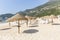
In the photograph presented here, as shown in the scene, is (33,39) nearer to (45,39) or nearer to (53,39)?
(45,39)

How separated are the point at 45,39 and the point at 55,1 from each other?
164 ft

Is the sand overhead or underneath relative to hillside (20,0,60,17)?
underneath

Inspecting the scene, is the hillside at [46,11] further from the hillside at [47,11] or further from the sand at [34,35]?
the sand at [34,35]

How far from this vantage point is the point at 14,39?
6.52 metres

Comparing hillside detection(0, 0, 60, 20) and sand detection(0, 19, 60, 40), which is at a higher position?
hillside detection(0, 0, 60, 20)

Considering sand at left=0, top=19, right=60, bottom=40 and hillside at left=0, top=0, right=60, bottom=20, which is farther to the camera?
hillside at left=0, top=0, right=60, bottom=20

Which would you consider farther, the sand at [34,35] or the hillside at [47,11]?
the hillside at [47,11]

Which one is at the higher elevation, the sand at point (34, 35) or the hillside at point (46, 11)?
the hillside at point (46, 11)

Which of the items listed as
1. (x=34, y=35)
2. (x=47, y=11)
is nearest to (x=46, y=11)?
(x=47, y=11)

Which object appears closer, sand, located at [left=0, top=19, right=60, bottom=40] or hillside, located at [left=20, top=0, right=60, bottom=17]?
sand, located at [left=0, top=19, right=60, bottom=40]

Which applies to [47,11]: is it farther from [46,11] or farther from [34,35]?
[34,35]

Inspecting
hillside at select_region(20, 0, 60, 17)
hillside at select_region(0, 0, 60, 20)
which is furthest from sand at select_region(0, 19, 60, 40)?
hillside at select_region(20, 0, 60, 17)

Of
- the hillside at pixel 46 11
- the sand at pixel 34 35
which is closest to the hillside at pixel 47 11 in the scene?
the hillside at pixel 46 11

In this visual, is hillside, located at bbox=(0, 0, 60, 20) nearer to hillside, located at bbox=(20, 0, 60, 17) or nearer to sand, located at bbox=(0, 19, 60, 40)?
hillside, located at bbox=(20, 0, 60, 17)
